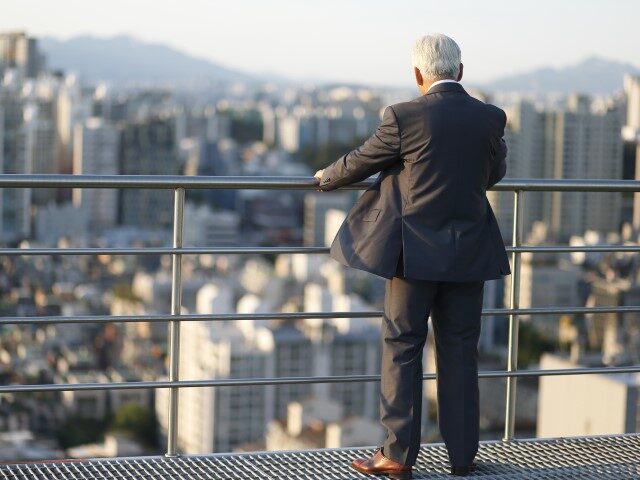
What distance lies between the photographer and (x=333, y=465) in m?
2.59

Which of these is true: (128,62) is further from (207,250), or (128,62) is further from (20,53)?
(207,250)

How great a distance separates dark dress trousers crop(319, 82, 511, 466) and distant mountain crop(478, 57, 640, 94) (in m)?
37.4

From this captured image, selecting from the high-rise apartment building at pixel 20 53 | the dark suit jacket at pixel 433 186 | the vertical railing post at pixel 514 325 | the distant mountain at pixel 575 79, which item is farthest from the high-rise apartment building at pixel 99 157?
the dark suit jacket at pixel 433 186

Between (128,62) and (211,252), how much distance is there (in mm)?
115850

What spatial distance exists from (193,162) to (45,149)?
9.70 metres

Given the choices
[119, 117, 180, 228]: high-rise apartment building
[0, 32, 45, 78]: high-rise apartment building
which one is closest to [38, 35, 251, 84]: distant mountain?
[0, 32, 45, 78]: high-rise apartment building

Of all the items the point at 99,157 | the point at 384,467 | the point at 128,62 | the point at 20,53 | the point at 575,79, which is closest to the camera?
the point at 384,467

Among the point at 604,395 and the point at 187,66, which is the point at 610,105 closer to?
the point at 604,395

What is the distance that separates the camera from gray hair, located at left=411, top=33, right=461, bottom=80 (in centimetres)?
230

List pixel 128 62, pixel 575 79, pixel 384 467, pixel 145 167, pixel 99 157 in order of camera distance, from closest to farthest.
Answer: pixel 384 467 < pixel 575 79 < pixel 99 157 < pixel 145 167 < pixel 128 62

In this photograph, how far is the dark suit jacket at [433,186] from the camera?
2.29 meters

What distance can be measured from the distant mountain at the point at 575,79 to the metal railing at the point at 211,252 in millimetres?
37002

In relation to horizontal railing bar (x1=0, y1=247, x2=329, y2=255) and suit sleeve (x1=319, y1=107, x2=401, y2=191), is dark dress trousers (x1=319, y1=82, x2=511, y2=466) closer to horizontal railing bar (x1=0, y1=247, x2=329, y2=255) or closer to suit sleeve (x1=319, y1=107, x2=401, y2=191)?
suit sleeve (x1=319, y1=107, x2=401, y2=191)

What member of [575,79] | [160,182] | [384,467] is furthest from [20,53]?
[384,467]
